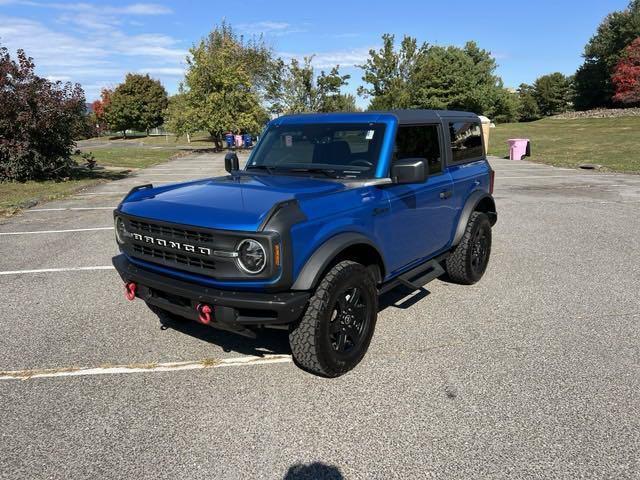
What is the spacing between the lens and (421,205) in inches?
166

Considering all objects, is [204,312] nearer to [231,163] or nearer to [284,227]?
[284,227]

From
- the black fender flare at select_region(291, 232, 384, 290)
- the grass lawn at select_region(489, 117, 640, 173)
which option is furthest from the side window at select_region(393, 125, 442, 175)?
the grass lawn at select_region(489, 117, 640, 173)

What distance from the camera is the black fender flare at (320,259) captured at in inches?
120

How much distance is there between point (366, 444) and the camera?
274 cm

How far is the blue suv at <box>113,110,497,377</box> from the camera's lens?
2.98 metres

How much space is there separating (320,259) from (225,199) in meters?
0.80

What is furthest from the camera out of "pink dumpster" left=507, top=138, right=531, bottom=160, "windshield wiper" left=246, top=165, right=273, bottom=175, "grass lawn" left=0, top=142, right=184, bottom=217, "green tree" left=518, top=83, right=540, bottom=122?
"green tree" left=518, top=83, right=540, bottom=122

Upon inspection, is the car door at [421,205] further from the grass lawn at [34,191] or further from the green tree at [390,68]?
the green tree at [390,68]

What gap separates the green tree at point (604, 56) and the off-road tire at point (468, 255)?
211 feet

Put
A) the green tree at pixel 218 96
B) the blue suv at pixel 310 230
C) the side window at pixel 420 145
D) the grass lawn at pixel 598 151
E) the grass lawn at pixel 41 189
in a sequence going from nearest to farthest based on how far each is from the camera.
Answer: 1. the blue suv at pixel 310 230
2. the side window at pixel 420 145
3. the grass lawn at pixel 41 189
4. the grass lawn at pixel 598 151
5. the green tree at pixel 218 96

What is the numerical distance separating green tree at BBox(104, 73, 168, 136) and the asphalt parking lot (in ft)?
191

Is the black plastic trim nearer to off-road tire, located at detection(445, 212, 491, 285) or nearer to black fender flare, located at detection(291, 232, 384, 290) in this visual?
black fender flare, located at detection(291, 232, 384, 290)

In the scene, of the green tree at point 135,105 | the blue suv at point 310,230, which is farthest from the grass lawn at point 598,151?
the green tree at point 135,105

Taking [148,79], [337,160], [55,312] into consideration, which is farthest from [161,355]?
[148,79]
